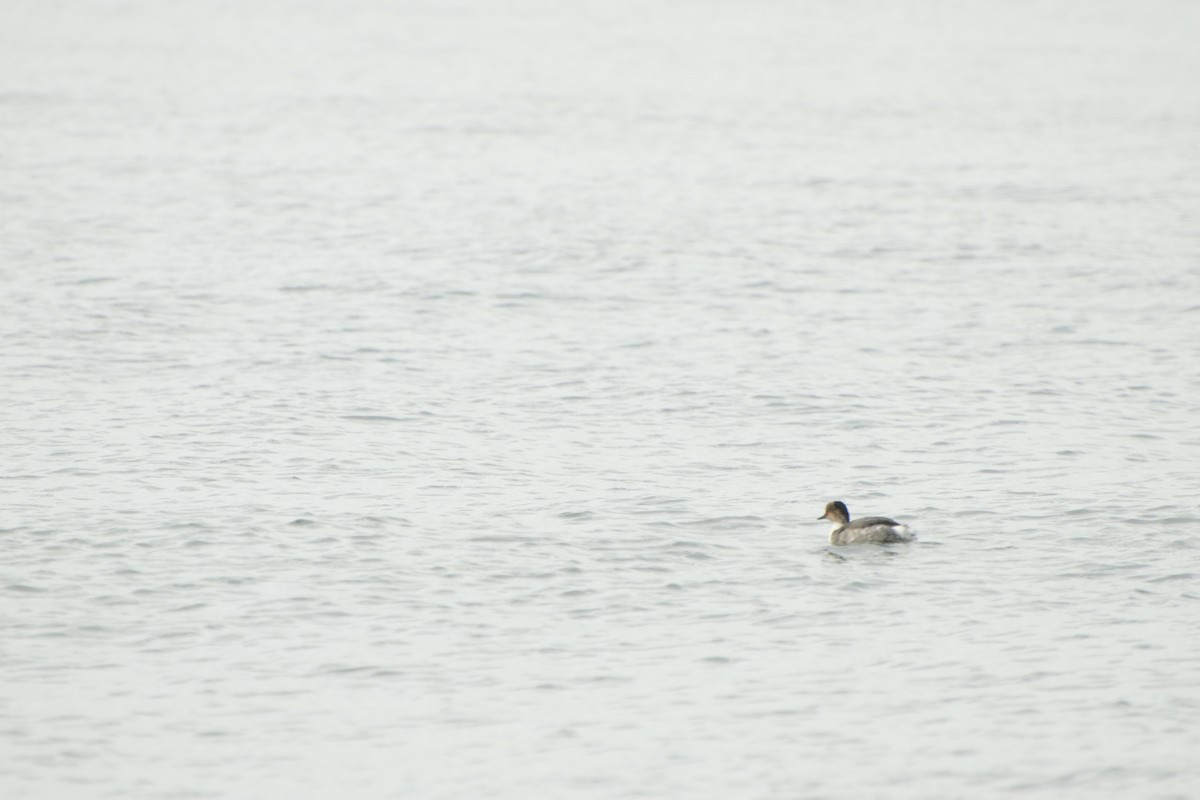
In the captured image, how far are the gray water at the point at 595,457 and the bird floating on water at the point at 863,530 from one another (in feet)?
0.84

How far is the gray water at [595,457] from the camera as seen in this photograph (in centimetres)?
1318

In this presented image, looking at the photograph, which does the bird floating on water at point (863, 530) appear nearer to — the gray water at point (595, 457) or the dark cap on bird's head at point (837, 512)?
the dark cap on bird's head at point (837, 512)

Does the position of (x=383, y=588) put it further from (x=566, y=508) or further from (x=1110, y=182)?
(x=1110, y=182)

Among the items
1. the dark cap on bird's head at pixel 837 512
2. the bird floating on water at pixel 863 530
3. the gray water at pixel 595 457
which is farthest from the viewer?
the dark cap on bird's head at pixel 837 512

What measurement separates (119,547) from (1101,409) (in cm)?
1318

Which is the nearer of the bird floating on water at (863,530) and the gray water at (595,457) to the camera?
the gray water at (595,457)

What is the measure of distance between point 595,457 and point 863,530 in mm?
4719

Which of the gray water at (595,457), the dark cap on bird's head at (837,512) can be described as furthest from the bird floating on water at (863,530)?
the gray water at (595,457)

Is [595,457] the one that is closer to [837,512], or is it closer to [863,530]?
[837,512]

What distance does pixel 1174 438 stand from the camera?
21.4 m

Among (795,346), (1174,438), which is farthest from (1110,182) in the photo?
(1174,438)

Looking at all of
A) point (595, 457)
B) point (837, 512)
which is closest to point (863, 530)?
point (837, 512)

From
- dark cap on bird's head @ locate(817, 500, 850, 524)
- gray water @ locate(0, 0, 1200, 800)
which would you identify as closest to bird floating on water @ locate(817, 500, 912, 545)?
dark cap on bird's head @ locate(817, 500, 850, 524)

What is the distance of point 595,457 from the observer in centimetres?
2053
